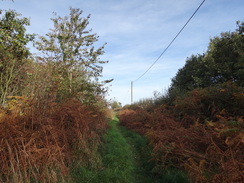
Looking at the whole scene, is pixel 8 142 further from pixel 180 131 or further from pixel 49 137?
pixel 180 131

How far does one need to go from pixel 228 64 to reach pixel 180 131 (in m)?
11.5

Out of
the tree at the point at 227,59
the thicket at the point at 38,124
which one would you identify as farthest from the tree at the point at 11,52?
the tree at the point at 227,59

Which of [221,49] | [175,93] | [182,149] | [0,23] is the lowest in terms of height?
[182,149]

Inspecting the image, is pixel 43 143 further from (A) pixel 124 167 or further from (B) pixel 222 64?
(B) pixel 222 64

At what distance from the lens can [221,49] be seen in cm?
1493

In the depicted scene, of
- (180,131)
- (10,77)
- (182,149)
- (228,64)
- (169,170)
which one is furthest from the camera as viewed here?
(228,64)

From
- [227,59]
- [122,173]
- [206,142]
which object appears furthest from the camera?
[227,59]

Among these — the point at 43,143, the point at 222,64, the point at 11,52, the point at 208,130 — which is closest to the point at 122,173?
the point at 43,143

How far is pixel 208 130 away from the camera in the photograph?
4.94 m

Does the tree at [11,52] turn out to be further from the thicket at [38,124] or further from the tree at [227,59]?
the tree at [227,59]

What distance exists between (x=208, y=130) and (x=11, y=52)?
8077 mm

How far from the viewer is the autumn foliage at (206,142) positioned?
3.11 m

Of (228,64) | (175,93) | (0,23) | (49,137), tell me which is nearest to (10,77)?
(0,23)

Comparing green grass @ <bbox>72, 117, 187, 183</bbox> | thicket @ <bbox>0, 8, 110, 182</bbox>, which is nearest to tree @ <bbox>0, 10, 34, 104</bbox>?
thicket @ <bbox>0, 8, 110, 182</bbox>
